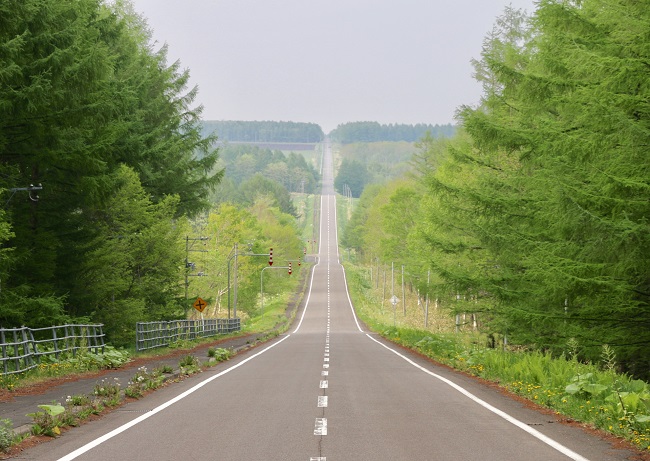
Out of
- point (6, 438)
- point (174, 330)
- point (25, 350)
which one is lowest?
point (174, 330)

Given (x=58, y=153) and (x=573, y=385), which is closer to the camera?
(x=573, y=385)

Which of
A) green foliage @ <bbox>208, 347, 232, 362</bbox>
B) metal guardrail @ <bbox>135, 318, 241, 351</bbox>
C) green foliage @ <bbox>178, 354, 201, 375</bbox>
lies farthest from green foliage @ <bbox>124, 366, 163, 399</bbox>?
metal guardrail @ <bbox>135, 318, 241, 351</bbox>

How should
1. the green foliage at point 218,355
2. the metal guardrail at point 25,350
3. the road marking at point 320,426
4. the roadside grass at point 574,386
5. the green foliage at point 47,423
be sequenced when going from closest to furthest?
the green foliage at point 47,423, the road marking at point 320,426, the roadside grass at point 574,386, the metal guardrail at point 25,350, the green foliage at point 218,355

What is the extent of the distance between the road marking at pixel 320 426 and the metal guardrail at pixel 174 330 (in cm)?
1747

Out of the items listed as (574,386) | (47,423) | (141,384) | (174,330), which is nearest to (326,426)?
(47,423)

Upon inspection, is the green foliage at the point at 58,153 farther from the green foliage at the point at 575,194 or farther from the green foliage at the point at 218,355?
the green foliage at the point at 575,194

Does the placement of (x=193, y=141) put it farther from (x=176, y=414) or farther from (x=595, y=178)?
(x=176, y=414)

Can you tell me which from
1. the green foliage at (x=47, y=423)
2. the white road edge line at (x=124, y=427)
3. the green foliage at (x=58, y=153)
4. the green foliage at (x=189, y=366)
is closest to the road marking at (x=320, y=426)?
the white road edge line at (x=124, y=427)

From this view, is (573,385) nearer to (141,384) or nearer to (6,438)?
(141,384)

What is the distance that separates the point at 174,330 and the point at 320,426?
2677 centimetres

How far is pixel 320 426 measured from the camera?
33.3 feet

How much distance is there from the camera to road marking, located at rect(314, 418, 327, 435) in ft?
31.7

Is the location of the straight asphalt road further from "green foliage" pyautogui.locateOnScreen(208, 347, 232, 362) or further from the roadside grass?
"green foliage" pyautogui.locateOnScreen(208, 347, 232, 362)

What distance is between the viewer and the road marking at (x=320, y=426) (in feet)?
31.7
